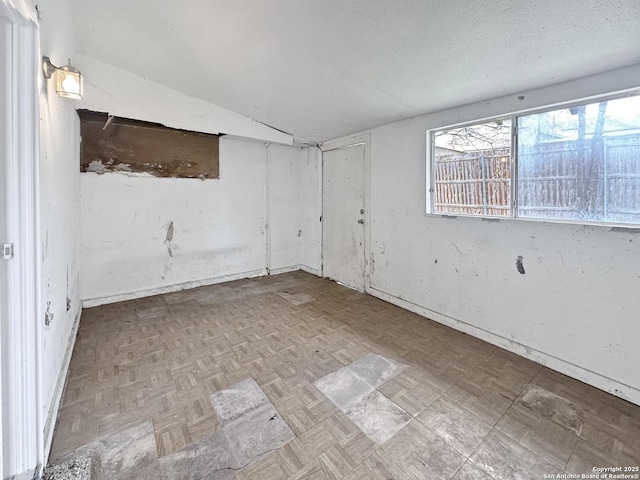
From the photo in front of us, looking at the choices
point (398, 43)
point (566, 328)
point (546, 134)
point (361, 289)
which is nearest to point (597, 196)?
point (546, 134)

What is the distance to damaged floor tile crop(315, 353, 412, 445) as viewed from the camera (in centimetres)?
166

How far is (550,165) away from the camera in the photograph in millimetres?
2250

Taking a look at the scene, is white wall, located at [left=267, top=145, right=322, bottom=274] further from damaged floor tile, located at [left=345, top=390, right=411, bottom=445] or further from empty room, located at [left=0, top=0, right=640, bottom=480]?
damaged floor tile, located at [left=345, top=390, right=411, bottom=445]

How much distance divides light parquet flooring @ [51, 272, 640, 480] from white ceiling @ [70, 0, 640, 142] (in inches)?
87.6

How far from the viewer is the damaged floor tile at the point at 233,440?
1.39 m

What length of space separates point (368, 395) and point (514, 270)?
1658 millimetres

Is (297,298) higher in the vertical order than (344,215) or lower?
lower

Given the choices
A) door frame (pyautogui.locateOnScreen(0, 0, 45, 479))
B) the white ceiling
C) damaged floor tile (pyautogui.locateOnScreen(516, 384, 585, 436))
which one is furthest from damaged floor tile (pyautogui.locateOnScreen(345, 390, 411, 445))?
the white ceiling

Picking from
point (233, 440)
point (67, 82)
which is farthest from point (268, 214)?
point (233, 440)

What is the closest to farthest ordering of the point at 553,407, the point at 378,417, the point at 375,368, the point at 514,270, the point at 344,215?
the point at 378,417 < the point at 553,407 < the point at 375,368 < the point at 514,270 < the point at 344,215

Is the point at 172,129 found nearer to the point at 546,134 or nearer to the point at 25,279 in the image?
the point at 25,279

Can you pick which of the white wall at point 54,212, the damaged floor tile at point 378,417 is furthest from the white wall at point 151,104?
the damaged floor tile at point 378,417

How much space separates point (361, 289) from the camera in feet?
13.3

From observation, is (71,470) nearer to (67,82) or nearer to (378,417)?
(378,417)
